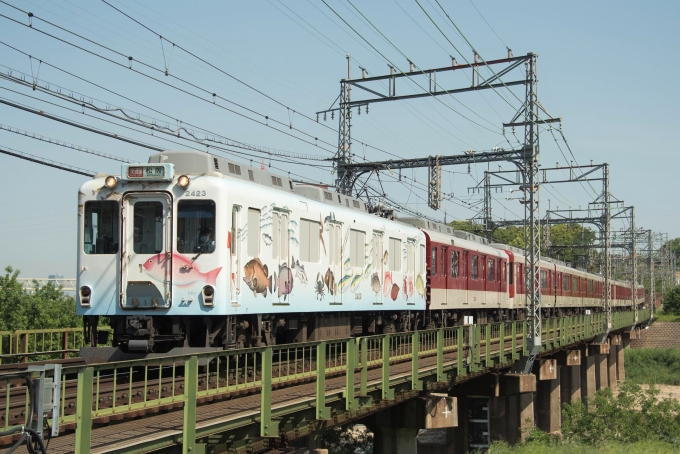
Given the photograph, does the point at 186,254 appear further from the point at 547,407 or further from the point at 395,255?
the point at 547,407

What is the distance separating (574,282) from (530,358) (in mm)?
28945

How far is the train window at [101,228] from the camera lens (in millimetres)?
13461

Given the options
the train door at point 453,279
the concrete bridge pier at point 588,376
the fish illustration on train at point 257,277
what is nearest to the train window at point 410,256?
the train door at point 453,279

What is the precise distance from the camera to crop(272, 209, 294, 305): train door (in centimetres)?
1463

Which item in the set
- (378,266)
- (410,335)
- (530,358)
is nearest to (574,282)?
(530,358)

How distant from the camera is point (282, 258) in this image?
1488 centimetres

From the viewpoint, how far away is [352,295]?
18297 millimetres

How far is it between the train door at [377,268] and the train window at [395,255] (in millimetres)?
753

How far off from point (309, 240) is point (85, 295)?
15.0 feet

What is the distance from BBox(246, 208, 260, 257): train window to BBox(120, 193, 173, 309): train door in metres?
1.34

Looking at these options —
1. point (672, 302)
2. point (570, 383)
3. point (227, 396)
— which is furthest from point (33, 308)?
point (672, 302)

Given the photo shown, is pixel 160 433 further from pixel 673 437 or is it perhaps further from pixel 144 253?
pixel 673 437

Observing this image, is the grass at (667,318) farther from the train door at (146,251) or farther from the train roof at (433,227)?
the train door at (146,251)

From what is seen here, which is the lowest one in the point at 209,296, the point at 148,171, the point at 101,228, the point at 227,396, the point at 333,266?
the point at 227,396
